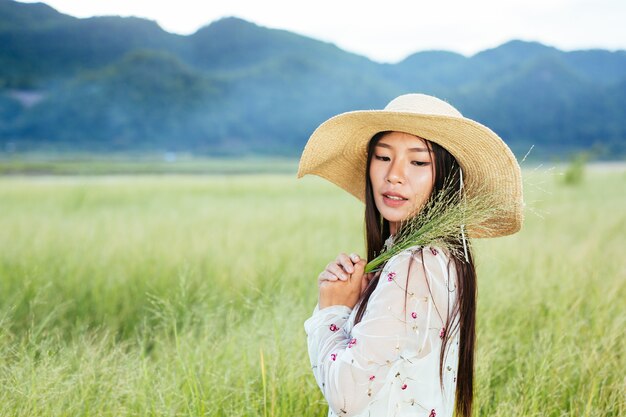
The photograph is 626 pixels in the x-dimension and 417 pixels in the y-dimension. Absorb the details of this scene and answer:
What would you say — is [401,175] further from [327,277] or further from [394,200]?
[327,277]

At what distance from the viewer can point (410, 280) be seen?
1.23 m

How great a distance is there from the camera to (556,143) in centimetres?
10812

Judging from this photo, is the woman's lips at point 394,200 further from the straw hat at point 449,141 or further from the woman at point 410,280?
the straw hat at point 449,141

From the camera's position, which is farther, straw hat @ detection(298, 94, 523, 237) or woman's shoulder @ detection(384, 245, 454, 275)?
straw hat @ detection(298, 94, 523, 237)

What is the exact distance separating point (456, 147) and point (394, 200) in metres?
0.23

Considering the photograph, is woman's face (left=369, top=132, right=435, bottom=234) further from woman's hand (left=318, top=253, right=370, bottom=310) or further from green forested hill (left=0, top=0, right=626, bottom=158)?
green forested hill (left=0, top=0, right=626, bottom=158)

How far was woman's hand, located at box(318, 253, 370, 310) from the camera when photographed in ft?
4.55

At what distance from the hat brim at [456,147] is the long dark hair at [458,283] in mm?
49

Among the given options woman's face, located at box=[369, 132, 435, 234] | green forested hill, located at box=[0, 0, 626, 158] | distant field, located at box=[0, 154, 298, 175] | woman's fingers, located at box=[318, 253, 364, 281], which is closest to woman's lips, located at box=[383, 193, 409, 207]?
woman's face, located at box=[369, 132, 435, 234]

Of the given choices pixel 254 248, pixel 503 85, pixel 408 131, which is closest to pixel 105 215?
pixel 254 248

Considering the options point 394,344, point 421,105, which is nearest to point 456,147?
point 421,105

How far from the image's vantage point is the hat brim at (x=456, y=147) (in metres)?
1.42

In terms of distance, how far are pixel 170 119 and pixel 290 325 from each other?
124 meters

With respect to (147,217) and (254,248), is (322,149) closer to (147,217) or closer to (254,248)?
(254,248)
